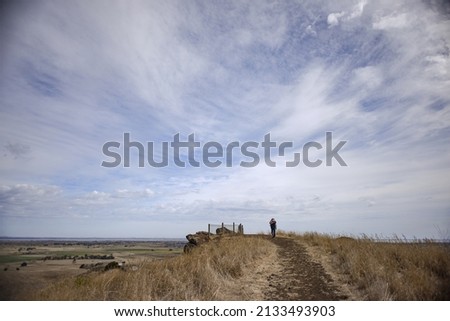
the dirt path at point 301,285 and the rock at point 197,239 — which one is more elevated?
the rock at point 197,239

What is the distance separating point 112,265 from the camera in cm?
1338

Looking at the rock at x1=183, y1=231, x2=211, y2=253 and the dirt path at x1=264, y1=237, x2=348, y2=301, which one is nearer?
the dirt path at x1=264, y1=237, x2=348, y2=301

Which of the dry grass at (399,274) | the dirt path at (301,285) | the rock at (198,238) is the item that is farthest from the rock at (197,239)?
the dry grass at (399,274)

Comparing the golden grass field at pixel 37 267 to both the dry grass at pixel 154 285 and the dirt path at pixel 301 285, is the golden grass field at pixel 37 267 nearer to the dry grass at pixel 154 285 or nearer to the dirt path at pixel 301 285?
the dry grass at pixel 154 285

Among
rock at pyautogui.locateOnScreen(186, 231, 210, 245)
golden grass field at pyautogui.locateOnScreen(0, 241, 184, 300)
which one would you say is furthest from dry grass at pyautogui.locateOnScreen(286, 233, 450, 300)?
rock at pyautogui.locateOnScreen(186, 231, 210, 245)

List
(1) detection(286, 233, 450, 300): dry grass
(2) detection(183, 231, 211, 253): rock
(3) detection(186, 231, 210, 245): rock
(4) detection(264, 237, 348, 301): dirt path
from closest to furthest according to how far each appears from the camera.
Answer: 1. (1) detection(286, 233, 450, 300): dry grass
2. (4) detection(264, 237, 348, 301): dirt path
3. (2) detection(183, 231, 211, 253): rock
4. (3) detection(186, 231, 210, 245): rock

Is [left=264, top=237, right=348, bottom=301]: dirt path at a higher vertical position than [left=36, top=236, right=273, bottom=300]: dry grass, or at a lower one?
lower

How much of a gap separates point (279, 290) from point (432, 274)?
3704 mm

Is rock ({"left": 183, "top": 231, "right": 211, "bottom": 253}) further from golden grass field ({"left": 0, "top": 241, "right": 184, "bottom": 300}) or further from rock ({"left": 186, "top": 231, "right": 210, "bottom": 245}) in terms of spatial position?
golden grass field ({"left": 0, "top": 241, "right": 184, "bottom": 300})

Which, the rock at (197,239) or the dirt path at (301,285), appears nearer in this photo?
the dirt path at (301,285)

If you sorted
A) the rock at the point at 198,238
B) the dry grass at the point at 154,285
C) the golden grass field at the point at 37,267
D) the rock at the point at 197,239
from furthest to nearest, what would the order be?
the rock at the point at 198,238 → the rock at the point at 197,239 → the golden grass field at the point at 37,267 → the dry grass at the point at 154,285

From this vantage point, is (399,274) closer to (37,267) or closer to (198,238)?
(198,238)
